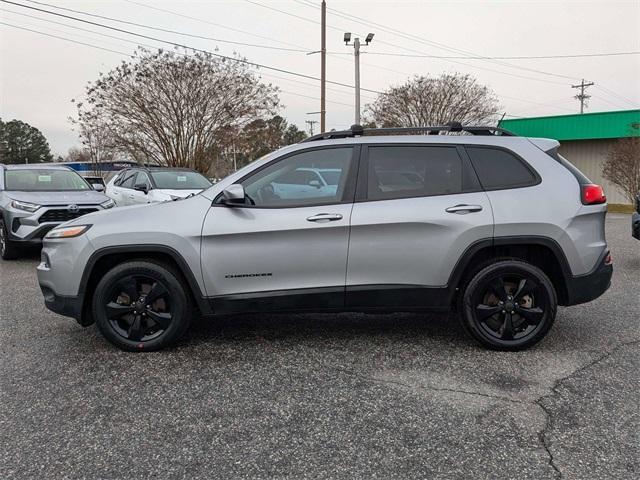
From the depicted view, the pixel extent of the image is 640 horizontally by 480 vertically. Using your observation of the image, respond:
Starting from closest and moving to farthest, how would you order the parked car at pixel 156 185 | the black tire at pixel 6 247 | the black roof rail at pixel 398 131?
the black roof rail at pixel 398 131, the black tire at pixel 6 247, the parked car at pixel 156 185

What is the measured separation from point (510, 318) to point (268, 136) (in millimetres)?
22869

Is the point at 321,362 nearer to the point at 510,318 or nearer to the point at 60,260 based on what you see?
the point at 510,318

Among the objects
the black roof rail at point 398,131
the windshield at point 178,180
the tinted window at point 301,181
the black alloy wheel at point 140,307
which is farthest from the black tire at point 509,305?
the windshield at point 178,180

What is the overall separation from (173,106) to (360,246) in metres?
21.7

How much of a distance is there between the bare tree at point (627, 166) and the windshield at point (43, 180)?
2213cm

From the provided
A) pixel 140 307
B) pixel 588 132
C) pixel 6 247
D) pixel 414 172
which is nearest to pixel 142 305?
pixel 140 307

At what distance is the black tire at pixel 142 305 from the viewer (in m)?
3.79

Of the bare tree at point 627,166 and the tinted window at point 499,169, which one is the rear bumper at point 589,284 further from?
the bare tree at point 627,166

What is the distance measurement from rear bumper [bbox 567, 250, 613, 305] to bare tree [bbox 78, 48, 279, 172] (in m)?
21.9

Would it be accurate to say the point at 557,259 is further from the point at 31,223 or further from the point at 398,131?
the point at 31,223

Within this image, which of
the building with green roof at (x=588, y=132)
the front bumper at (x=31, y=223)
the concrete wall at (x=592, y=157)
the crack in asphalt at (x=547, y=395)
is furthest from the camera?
the concrete wall at (x=592, y=157)

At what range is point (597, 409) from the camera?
2.95 metres

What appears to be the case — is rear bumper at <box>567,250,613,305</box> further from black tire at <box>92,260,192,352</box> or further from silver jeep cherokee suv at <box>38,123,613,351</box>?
black tire at <box>92,260,192,352</box>

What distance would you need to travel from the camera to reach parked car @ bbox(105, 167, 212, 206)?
402 inches
